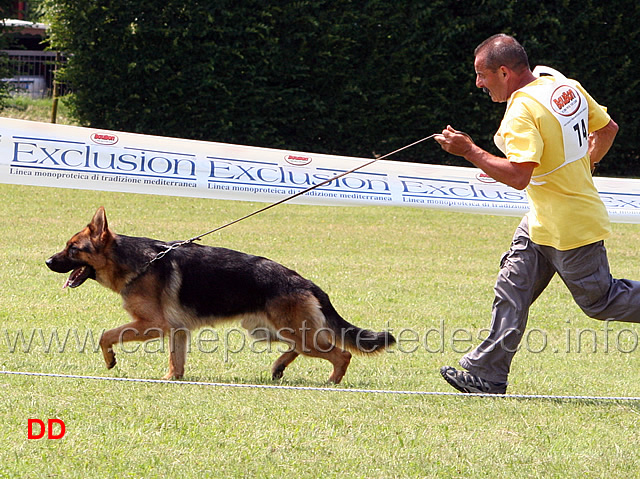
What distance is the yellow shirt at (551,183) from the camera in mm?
4594

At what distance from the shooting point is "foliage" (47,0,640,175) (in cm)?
1714

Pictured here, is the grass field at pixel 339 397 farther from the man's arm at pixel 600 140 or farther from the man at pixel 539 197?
the man's arm at pixel 600 140

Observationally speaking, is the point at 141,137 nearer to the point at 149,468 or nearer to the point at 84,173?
the point at 84,173

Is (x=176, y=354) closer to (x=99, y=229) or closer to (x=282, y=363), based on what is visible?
(x=282, y=363)

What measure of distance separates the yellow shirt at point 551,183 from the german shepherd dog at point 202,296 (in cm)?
129

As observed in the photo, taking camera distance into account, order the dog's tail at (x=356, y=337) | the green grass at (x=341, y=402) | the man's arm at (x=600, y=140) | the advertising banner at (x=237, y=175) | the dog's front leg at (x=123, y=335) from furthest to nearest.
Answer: the advertising banner at (x=237, y=175) < the dog's tail at (x=356, y=337) < the dog's front leg at (x=123, y=335) < the man's arm at (x=600, y=140) < the green grass at (x=341, y=402)

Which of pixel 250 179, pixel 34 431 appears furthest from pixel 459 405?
pixel 250 179

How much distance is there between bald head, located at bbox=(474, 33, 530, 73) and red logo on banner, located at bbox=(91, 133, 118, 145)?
5.28m

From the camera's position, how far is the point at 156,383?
5113 mm

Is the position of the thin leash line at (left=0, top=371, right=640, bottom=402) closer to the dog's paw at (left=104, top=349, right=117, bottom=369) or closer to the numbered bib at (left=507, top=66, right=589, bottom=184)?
the dog's paw at (left=104, top=349, right=117, bottom=369)

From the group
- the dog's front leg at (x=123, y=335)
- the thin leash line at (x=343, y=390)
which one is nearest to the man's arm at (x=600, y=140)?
the thin leash line at (x=343, y=390)

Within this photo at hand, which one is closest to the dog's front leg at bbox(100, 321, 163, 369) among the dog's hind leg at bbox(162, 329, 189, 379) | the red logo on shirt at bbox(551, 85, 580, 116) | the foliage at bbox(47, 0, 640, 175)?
the dog's hind leg at bbox(162, 329, 189, 379)

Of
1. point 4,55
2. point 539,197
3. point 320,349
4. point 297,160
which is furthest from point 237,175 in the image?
point 4,55

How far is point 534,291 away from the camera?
507cm
